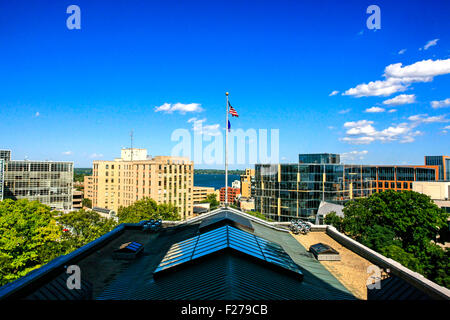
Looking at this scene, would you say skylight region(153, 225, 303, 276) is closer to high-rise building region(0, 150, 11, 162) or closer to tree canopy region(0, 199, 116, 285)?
tree canopy region(0, 199, 116, 285)

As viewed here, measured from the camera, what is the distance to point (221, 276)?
32.5ft

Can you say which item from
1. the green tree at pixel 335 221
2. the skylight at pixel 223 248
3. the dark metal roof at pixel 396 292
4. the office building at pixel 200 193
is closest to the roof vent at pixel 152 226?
the skylight at pixel 223 248

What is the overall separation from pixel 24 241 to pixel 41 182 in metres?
78.1

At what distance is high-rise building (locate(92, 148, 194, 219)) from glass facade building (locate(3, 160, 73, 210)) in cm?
1940

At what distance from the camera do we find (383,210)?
4269cm

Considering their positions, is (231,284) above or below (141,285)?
above

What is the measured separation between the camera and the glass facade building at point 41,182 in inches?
3647

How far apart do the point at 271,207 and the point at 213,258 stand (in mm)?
74948

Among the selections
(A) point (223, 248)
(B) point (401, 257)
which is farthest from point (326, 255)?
(B) point (401, 257)

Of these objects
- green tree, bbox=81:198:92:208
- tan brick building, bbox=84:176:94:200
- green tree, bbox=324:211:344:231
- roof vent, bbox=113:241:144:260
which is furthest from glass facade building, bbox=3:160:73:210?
green tree, bbox=324:211:344:231
